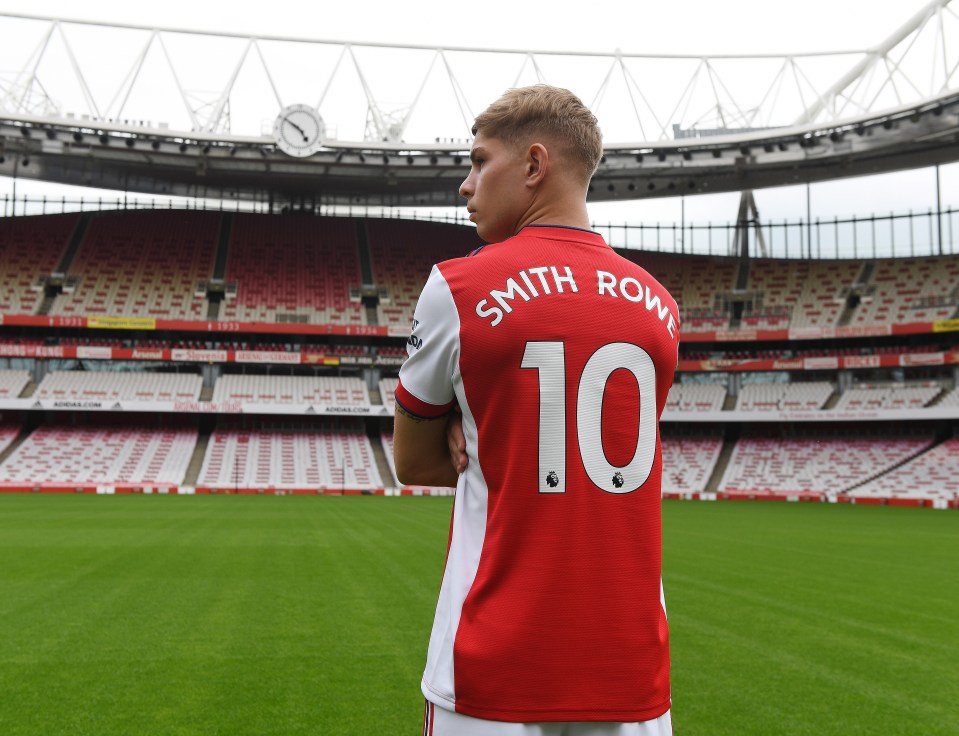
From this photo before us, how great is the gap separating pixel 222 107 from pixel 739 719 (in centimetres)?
4209

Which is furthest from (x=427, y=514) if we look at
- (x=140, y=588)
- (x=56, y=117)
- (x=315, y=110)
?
(x=56, y=117)

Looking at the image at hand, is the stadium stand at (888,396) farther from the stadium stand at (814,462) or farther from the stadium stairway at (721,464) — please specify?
the stadium stairway at (721,464)

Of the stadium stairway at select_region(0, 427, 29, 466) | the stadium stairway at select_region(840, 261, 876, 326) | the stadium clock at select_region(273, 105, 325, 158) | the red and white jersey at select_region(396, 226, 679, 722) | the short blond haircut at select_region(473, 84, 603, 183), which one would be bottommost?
the stadium stairway at select_region(0, 427, 29, 466)

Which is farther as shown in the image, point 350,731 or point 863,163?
point 863,163

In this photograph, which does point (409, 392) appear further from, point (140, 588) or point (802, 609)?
point (140, 588)

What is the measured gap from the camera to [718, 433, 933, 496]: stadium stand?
1783 inches

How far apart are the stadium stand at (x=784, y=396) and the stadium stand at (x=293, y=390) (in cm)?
2413

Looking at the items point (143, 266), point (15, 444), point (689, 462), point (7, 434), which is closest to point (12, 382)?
point (7, 434)

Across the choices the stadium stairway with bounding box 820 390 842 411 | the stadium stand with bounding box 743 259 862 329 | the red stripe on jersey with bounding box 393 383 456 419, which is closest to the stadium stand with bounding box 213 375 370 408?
the stadium stand with bounding box 743 259 862 329

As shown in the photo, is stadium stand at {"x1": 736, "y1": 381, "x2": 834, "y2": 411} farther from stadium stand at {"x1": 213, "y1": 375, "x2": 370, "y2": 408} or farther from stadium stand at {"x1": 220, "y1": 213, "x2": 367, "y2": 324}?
stadium stand at {"x1": 220, "y1": 213, "x2": 367, "y2": 324}

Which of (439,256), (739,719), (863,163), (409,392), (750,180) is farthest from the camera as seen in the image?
(439,256)

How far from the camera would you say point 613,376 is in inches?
76.9

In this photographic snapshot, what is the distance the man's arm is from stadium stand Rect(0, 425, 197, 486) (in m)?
46.0

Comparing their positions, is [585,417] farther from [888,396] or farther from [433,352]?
[888,396]
